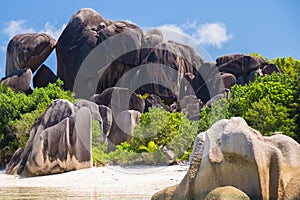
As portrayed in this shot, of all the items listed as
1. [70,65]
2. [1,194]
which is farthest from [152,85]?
[1,194]

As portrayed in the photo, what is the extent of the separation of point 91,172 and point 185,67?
19397mm

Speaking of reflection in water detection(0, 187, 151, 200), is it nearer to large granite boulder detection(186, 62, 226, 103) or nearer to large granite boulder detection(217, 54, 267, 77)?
large granite boulder detection(186, 62, 226, 103)

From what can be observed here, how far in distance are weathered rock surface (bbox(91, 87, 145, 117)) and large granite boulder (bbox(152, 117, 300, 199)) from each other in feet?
62.4

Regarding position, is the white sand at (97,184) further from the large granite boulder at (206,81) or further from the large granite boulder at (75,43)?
the large granite boulder at (75,43)

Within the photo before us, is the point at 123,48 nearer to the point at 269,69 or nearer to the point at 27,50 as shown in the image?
the point at 27,50

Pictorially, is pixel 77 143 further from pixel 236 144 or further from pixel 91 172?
pixel 236 144

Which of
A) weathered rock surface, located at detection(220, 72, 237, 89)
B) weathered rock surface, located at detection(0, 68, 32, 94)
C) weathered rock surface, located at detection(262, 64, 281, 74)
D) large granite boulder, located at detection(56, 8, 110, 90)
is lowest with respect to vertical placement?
weathered rock surface, located at detection(0, 68, 32, 94)

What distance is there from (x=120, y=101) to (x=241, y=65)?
9.82 m

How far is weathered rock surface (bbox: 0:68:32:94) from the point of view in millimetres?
25875

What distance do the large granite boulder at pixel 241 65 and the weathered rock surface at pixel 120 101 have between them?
7976mm

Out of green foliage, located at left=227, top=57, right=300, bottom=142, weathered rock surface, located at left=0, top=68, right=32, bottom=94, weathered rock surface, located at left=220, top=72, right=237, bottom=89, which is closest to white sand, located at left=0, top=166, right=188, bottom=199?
green foliage, located at left=227, top=57, right=300, bottom=142

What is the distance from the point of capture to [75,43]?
30.5 metres

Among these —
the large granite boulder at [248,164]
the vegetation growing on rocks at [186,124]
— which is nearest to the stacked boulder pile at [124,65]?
the vegetation growing on rocks at [186,124]

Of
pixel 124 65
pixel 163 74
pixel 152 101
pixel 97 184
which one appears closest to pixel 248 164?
pixel 97 184
